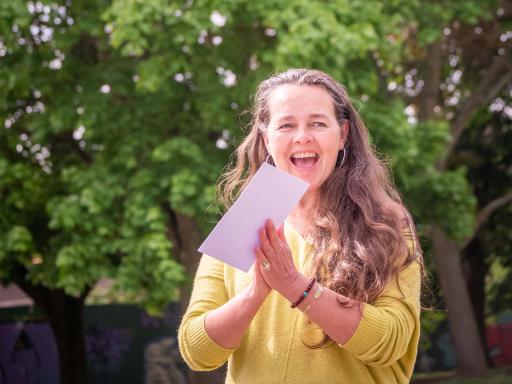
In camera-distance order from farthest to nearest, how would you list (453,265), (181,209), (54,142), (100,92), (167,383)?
1. (167,383)
2. (453,265)
3. (54,142)
4. (100,92)
5. (181,209)

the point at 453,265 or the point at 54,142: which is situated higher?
the point at 54,142

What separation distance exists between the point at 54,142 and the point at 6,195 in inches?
56.2

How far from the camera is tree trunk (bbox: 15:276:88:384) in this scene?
47.4 feet

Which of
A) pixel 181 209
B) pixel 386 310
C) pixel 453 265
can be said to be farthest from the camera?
pixel 453 265

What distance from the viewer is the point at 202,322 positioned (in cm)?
203

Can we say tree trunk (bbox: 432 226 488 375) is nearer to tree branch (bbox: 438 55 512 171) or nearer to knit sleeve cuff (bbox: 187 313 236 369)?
tree branch (bbox: 438 55 512 171)

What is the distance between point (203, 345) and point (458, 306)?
46.3 feet

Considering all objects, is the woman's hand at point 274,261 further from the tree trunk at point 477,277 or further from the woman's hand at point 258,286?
the tree trunk at point 477,277

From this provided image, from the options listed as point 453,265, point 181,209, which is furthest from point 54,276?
point 453,265

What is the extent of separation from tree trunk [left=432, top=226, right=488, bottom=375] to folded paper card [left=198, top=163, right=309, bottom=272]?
13648 millimetres

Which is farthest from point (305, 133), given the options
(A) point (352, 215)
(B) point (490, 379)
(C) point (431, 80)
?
(B) point (490, 379)

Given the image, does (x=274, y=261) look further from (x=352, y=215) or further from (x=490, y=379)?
(x=490, y=379)

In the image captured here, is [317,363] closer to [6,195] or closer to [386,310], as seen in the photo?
[386,310]

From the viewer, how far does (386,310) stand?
1949 mm
